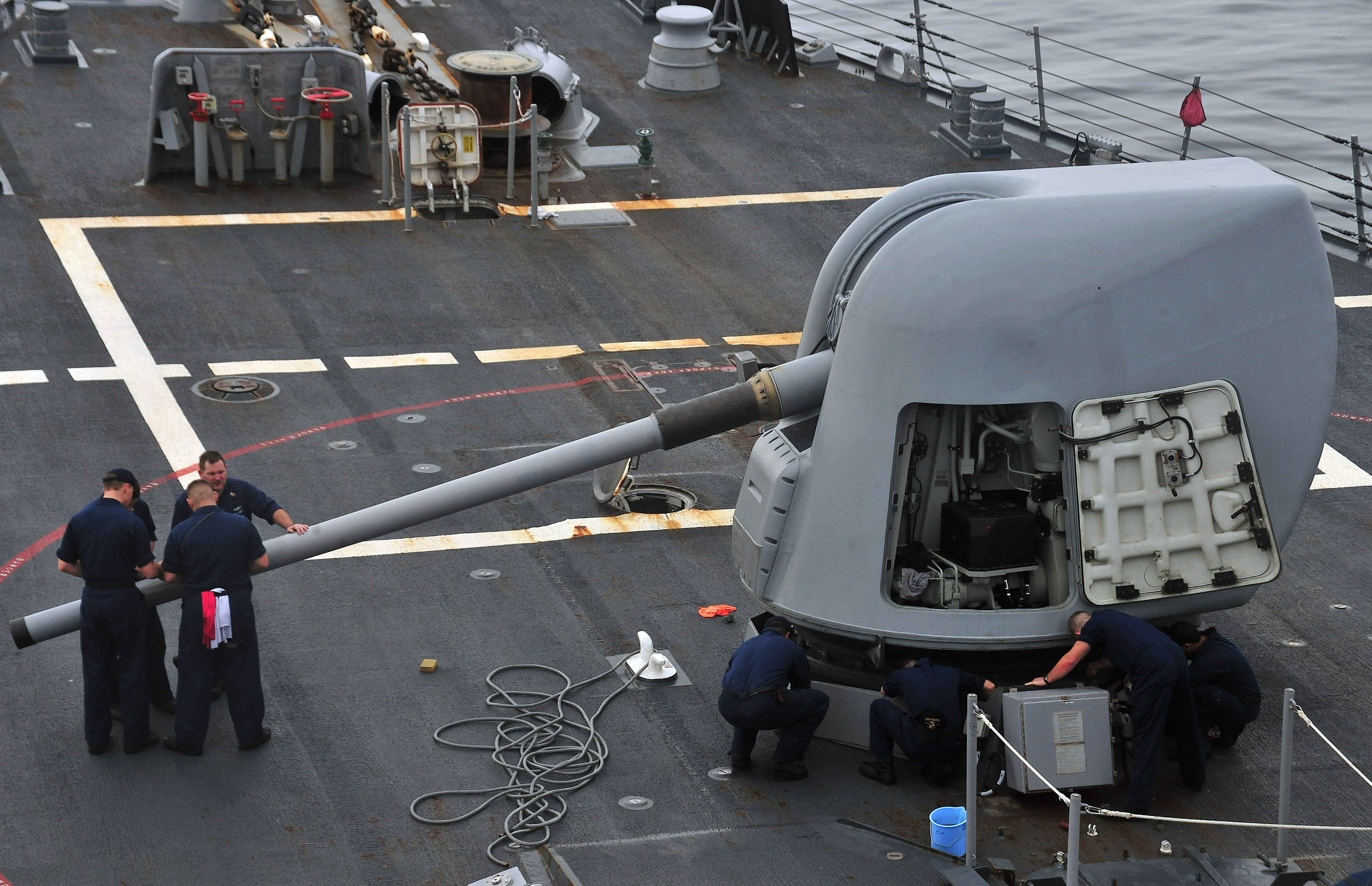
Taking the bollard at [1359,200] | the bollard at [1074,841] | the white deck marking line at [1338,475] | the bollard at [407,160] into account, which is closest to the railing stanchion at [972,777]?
the bollard at [1074,841]

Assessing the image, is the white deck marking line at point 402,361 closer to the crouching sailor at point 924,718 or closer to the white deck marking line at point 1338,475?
the crouching sailor at point 924,718

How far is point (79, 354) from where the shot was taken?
16.5 metres

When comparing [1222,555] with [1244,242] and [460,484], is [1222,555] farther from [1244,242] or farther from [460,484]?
[460,484]

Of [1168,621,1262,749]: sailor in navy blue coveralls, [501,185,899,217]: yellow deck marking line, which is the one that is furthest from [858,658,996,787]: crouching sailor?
[501,185,899,217]: yellow deck marking line

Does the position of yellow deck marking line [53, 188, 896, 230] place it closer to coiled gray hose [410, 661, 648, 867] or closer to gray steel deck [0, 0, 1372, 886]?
gray steel deck [0, 0, 1372, 886]

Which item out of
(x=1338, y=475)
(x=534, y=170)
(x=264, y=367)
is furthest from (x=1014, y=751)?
(x=534, y=170)

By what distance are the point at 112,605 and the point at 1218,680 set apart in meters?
6.64

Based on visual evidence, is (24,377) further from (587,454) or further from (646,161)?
(646,161)

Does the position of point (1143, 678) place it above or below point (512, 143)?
above

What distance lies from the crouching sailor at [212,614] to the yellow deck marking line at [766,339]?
26.0 ft

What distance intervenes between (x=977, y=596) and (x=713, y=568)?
10.0ft

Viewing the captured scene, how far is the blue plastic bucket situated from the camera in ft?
32.2

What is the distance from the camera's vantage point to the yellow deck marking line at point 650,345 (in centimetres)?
1742

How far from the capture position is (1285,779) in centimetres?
959
